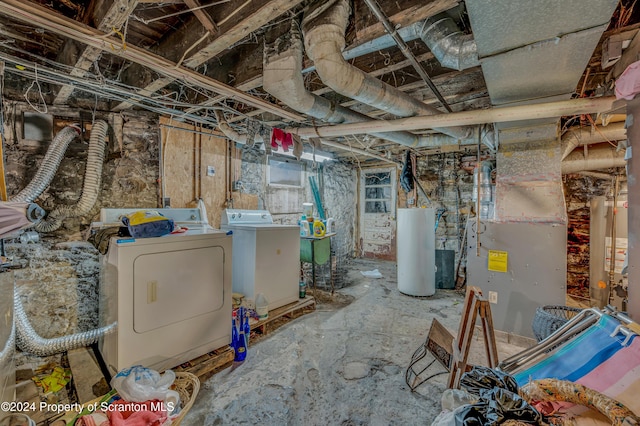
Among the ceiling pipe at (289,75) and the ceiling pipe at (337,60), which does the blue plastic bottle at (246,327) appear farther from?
the ceiling pipe at (337,60)

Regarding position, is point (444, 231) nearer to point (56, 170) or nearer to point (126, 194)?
point (126, 194)

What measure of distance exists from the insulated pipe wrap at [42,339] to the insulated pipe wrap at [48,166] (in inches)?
31.1

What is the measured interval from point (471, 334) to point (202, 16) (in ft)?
8.37

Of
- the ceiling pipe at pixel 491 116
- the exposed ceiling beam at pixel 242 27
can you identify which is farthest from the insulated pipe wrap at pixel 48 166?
the ceiling pipe at pixel 491 116

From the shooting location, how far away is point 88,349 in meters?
2.40

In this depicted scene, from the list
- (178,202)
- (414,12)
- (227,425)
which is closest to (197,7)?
(414,12)

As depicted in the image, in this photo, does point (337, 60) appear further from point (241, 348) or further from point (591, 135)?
point (591, 135)

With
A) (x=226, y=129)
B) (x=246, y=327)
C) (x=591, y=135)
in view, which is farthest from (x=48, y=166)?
(x=591, y=135)

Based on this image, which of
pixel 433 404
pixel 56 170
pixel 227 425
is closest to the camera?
pixel 227 425

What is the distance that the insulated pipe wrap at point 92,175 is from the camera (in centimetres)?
244

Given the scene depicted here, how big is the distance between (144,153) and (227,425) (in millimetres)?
2715

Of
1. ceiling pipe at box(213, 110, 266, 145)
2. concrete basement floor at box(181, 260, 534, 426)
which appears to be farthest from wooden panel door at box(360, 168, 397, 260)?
ceiling pipe at box(213, 110, 266, 145)

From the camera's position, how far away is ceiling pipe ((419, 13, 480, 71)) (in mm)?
1537

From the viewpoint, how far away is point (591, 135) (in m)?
2.94
